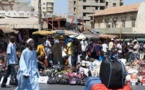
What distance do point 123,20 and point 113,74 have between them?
5179cm

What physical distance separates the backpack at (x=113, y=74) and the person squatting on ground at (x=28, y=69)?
312cm

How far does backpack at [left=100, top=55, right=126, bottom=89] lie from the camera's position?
591cm

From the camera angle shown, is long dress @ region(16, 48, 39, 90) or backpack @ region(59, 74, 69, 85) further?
backpack @ region(59, 74, 69, 85)

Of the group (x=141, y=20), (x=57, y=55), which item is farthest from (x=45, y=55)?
(x=141, y=20)

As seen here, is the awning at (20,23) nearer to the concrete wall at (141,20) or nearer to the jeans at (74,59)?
the jeans at (74,59)

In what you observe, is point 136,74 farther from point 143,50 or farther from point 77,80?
point 143,50

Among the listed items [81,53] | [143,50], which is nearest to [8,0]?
[143,50]

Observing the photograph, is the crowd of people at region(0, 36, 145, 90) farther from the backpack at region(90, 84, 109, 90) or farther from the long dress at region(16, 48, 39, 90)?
the backpack at region(90, 84, 109, 90)

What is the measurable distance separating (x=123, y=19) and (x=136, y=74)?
141 ft

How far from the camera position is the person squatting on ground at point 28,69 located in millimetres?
8797

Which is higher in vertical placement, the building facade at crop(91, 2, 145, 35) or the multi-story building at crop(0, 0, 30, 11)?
the multi-story building at crop(0, 0, 30, 11)

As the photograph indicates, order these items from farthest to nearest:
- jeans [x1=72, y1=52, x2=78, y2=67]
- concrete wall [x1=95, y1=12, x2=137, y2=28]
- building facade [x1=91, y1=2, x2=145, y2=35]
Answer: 1. concrete wall [x1=95, y1=12, x2=137, y2=28]
2. building facade [x1=91, y1=2, x2=145, y2=35]
3. jeans [x1=72, y1=52, x2=78, y2=67]

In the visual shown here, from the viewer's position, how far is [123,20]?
187 feet

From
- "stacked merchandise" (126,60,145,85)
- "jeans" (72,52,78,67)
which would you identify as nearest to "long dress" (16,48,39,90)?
"stacked merchandise" (126,60,145,85)
